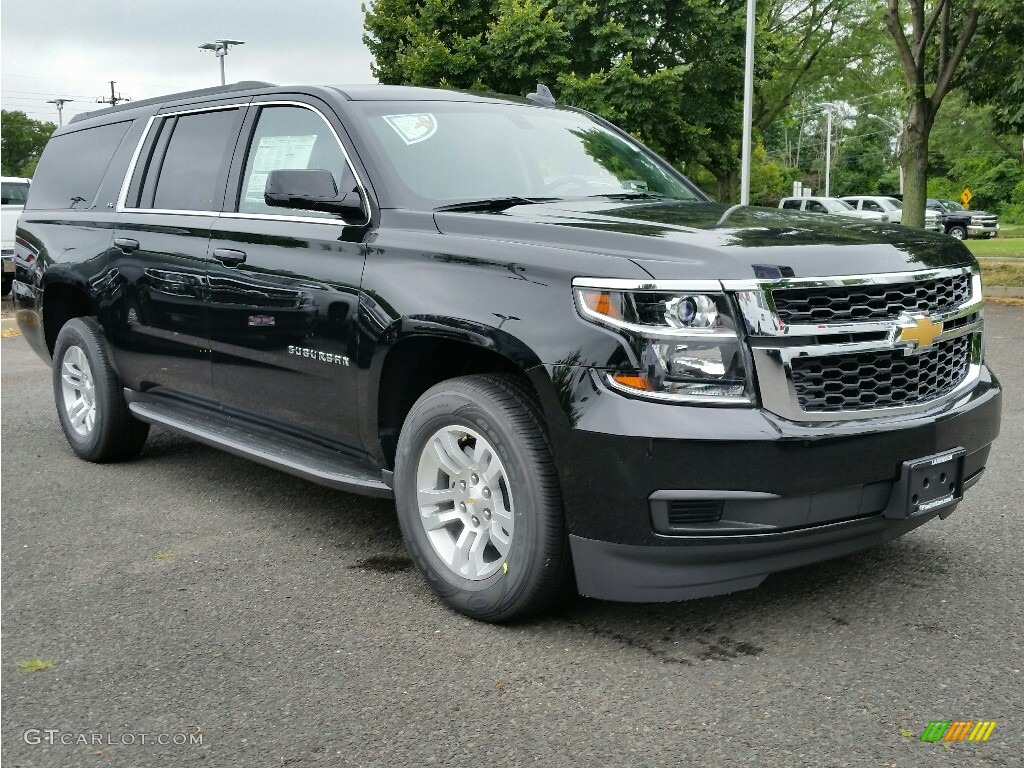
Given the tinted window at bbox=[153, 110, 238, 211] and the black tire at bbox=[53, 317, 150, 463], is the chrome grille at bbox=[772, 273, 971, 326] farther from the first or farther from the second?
the black tire at bbox=[53, 317, 150, 463]

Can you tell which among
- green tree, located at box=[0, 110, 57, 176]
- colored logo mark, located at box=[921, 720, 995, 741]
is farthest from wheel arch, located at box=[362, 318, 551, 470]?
green tree, located at box=[0, 110, 57, 176]

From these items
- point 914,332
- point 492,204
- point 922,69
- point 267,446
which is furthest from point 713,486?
point 922,69

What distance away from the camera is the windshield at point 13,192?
19.7 meters

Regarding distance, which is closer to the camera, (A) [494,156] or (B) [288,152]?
(A) [494,156]

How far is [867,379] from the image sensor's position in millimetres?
3371

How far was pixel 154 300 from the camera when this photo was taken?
5.35 metres

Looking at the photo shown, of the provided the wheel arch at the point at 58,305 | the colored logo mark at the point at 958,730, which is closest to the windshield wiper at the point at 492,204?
the colored logo mark at the point at 958,730

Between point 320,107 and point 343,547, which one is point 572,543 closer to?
point 343,547

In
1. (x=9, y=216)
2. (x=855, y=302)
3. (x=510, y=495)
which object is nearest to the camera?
(x=855, y=302)

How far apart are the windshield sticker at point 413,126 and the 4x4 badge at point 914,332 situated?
2.04m

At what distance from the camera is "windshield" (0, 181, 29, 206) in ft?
64.6

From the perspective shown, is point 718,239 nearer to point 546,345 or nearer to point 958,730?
point 546,345

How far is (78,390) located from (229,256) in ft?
6.93

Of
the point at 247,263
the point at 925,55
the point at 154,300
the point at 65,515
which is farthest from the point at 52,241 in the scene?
the point at 925,55
